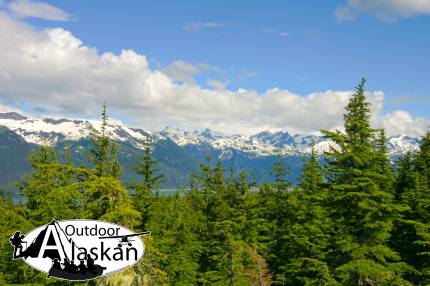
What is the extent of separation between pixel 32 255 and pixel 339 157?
1754 cm

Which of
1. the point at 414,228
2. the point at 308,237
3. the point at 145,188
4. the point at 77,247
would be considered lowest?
the point at 308,237

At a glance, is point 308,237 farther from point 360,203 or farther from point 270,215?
point 270,215

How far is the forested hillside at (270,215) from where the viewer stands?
459 inches

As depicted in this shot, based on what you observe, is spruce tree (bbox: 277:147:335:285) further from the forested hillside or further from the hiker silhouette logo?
the hiker silhouette logo

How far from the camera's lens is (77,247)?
10180 millimetres

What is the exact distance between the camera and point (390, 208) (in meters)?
22.9

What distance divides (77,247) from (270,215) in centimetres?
4428

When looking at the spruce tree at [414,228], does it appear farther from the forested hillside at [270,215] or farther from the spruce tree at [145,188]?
the spruce tree at [145,188]

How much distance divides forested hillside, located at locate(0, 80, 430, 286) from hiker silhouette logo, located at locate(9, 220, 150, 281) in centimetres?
34

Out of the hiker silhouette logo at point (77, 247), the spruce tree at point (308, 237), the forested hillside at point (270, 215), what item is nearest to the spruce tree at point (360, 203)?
the forested hillside at point (270, 215)

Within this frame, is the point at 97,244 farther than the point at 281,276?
No

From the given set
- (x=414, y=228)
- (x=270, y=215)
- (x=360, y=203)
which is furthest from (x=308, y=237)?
(x=270, y=215)

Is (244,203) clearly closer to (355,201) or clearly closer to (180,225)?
(180,225)

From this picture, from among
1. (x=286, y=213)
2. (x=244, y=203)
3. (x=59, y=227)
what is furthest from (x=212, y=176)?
(x=59, y=227)
